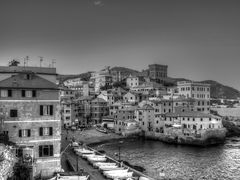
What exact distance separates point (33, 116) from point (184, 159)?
36.9m

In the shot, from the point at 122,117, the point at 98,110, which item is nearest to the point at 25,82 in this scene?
the point at 122,117

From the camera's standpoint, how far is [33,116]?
34.4 meters

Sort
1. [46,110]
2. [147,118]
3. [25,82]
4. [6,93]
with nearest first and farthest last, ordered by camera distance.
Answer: [6,93]
[25,82]
[46,110]
[147,118]

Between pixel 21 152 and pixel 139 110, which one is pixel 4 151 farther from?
pixel 139 110

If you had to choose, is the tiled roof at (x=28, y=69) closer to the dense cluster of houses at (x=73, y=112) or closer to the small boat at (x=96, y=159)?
the dense cluster of houses at (x=73, y=112)

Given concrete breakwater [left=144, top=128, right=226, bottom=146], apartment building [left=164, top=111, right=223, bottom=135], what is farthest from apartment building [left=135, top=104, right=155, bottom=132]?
apartment building [left=164, top=111, right=223, bottom=135]

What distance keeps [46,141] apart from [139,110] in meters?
67.0

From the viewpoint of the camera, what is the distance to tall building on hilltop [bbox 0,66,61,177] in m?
33.5

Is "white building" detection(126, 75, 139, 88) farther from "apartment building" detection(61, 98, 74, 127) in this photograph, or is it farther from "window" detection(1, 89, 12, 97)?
"window" detection(1, 89, 12, 97)

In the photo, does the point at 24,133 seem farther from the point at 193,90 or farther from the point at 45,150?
the point at 193,90

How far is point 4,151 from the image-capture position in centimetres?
2575

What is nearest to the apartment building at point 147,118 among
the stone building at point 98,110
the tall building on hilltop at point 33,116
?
the stone building at point 98,110

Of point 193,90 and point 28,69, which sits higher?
point 193,90

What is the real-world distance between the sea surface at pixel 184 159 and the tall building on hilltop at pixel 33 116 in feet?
62.4
